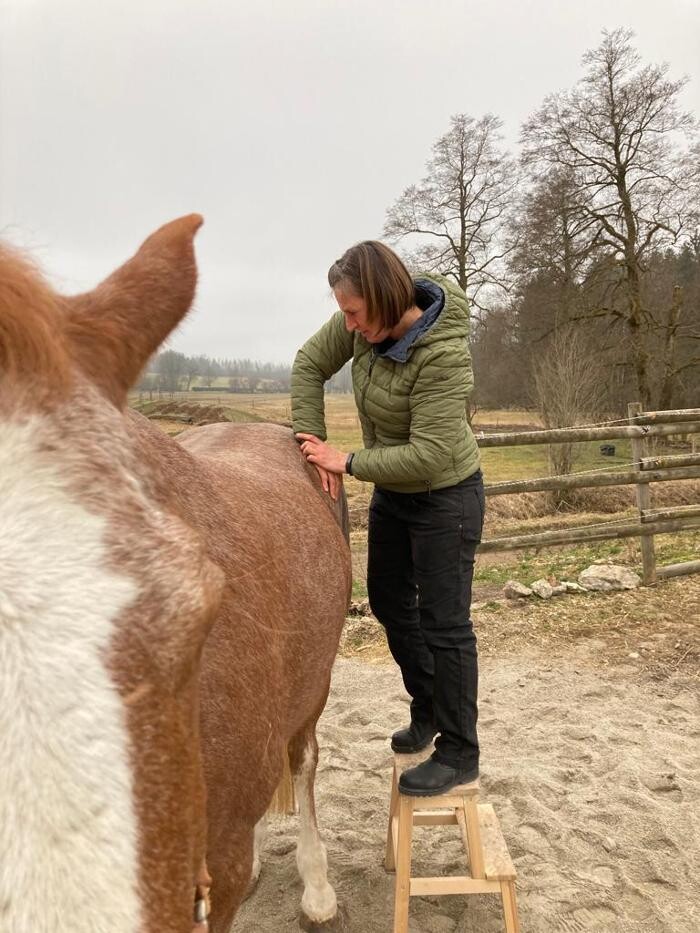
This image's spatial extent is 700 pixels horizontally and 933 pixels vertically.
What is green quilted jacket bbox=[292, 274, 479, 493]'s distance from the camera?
238 cm

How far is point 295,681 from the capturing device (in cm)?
215

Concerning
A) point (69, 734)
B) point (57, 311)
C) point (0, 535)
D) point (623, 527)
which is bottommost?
point (623, 527)

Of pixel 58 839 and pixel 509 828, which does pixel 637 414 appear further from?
pixel 58 839

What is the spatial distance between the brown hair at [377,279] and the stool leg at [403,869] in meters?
1.81

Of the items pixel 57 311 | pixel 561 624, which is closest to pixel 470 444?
pixel 57 311

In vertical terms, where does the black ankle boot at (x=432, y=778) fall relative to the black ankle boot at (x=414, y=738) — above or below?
above

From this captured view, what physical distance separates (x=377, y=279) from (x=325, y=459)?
84 centimetres

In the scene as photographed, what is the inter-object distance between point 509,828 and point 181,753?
2.92 m

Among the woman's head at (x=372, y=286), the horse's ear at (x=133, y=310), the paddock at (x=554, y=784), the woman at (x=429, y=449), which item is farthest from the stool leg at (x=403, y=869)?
the horse's ear at (x=133, y=310)

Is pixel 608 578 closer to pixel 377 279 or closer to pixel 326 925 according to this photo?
pixel 326 925

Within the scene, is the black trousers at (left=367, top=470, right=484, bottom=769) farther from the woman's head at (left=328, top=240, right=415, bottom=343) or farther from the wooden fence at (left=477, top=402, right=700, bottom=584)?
the wooden fence at (left=477, top=402, right=700, bottom=584)

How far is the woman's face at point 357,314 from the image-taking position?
239 centimetres

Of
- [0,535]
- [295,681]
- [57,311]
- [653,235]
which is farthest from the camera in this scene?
[653,235]

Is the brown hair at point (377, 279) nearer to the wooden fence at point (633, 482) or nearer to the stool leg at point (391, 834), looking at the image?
the stool leg at point (391, 834)
